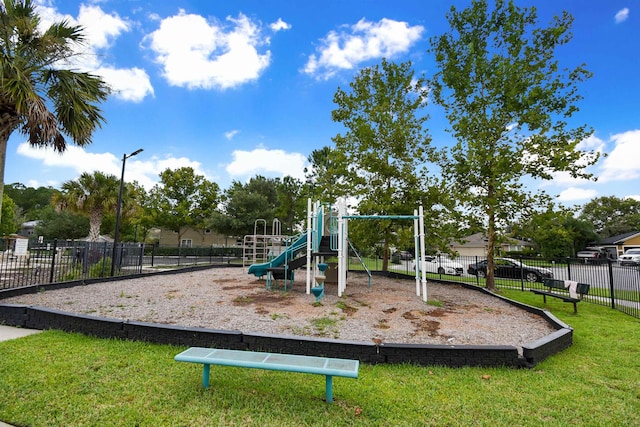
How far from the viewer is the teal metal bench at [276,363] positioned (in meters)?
2.90

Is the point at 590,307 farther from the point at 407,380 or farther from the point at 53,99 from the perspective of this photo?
the point at 53,99

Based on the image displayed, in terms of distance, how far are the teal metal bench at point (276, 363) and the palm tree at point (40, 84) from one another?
6.91m

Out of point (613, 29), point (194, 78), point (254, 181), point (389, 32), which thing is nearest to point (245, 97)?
point (194, 78)

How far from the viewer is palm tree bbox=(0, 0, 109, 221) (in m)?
6.70

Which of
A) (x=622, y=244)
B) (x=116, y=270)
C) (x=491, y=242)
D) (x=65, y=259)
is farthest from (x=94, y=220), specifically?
(x=622, y=244)

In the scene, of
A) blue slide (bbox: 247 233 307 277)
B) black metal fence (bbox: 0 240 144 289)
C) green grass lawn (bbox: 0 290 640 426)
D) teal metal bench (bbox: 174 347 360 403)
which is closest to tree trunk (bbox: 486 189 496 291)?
blue slide (bbox: 247 233 307 277)

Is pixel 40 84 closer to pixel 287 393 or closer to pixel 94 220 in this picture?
pixel 287 393

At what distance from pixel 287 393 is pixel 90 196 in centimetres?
2184

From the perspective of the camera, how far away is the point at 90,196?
64.0 feet

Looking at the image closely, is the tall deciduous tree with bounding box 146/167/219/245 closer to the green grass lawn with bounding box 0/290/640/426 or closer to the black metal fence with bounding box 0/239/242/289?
the black metal fence with bounding box 0/239/242/289

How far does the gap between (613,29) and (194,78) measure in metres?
15.9

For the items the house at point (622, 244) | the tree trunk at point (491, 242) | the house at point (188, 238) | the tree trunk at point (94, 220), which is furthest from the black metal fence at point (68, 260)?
the house at point (622, 244)

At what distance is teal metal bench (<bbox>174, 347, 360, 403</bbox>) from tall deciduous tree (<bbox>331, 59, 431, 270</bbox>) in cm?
1095

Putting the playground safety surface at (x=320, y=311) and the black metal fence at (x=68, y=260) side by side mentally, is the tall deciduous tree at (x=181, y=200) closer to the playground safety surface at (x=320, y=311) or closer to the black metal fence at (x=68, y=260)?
the black metal fence at (x=68, y=260)
